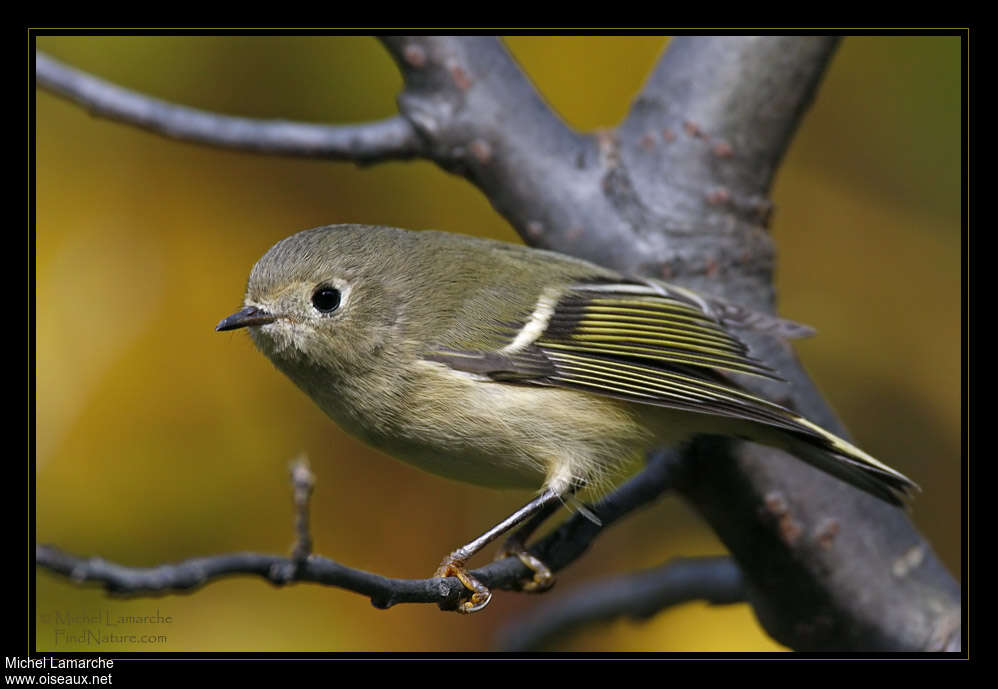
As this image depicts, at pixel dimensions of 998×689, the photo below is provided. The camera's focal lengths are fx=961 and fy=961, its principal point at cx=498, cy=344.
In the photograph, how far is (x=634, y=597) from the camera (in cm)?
184

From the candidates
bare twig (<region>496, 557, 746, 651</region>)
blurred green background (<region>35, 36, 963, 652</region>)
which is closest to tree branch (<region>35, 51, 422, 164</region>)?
blurred green background (<region>35, 36, 963, 652</region>)

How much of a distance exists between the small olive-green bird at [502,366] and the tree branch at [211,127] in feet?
0.67

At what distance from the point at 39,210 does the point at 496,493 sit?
3.17ft

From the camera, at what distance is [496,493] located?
74.3 inches

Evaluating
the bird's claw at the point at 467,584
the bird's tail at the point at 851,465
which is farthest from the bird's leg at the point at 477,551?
the bird's tail at the point at 851,465

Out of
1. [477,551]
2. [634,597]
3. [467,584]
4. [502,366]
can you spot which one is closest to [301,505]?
[467,584]

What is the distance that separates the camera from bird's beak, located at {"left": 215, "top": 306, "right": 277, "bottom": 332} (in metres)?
1.41

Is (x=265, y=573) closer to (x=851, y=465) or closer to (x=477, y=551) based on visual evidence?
(x=477, y=551)

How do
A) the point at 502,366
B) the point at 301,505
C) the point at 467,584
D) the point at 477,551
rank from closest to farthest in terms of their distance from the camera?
the point at 301,505, the point at 467,584, the point at 477,551, the point at 502,366

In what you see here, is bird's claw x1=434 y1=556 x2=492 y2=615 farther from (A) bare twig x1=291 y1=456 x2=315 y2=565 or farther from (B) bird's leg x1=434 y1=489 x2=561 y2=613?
(A) bare twig x1=291 y1=456 x2=315 y2=565

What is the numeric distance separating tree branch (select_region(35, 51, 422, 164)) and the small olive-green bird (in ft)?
0.67

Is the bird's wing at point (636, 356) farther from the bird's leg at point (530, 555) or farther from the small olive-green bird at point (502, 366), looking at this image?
the bird's leg at point (530, 555)

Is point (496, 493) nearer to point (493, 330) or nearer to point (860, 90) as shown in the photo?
point (493, 330)

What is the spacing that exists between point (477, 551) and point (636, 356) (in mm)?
405
